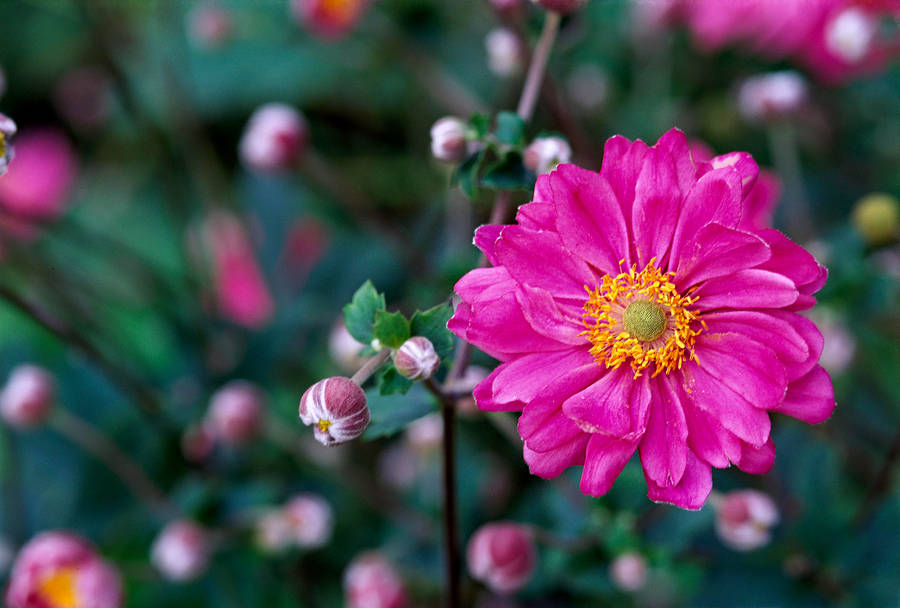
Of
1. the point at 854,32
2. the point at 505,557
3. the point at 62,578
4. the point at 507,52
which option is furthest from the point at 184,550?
the point at 854,32

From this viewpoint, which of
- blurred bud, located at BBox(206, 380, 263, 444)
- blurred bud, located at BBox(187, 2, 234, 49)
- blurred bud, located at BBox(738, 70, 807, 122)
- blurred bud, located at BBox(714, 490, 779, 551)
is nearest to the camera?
blurred bud, located at BBox(714, 490, 779, 551)

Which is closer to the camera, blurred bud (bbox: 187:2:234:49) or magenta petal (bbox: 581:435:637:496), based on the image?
magenta petal (bbox: 581:435:637:496)

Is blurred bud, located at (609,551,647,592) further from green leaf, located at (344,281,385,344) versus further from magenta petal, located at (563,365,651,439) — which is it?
green leaf, located at (344,281,385,344)

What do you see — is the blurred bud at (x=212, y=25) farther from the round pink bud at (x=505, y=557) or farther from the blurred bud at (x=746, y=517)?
the blurred bud at (x=746, y=517)

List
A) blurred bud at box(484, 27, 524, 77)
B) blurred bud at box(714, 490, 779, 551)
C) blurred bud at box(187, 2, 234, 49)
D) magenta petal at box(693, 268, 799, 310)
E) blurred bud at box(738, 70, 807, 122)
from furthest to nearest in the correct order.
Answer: blurred bud at box(187, 2, 234, 49) < blurred bud at box(738, 70, 807, 122) < blurred bud at box(484, 27, 524, 77) < blurred bud at box(714, 490, 779, 551) < magenta petal at box(693, 268, 799, 310)

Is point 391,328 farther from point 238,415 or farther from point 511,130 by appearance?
point 238,415

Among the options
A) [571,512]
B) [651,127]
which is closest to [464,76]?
[651,127]

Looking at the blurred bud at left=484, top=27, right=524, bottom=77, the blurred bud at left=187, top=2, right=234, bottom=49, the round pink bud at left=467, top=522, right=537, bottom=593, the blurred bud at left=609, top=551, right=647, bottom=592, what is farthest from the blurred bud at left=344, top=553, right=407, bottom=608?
the blurred bud at left=187, top=2, right=234, bottom=49
